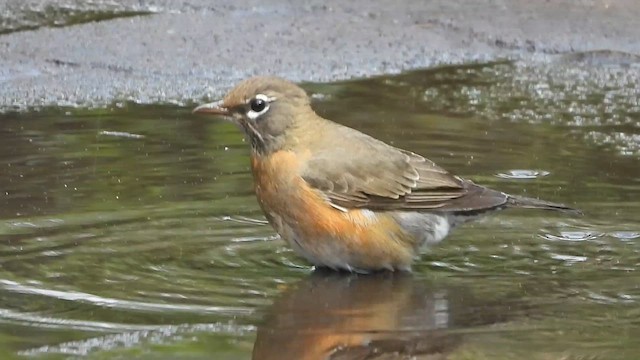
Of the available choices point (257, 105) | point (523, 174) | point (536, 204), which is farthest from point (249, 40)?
point (536, 204)

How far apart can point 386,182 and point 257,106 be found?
0.66 metres

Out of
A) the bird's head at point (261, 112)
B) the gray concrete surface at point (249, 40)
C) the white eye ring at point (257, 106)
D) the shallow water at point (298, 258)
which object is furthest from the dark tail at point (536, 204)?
the gray concrete surface at point (249, 40)

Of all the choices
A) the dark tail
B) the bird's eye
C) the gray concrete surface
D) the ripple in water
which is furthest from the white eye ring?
the gray concrete surface

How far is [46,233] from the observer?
23.5 feet

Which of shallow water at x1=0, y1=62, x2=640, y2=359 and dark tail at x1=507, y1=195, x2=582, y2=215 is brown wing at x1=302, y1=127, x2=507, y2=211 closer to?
dark tail at x1=507, y1=195, x2=582, y2=215

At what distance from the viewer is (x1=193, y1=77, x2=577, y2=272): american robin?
6.78m

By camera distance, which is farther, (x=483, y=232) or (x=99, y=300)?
(x=483, y=232)

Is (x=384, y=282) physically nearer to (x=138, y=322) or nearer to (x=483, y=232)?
(x=483, y=232)

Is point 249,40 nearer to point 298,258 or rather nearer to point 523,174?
point 523,174

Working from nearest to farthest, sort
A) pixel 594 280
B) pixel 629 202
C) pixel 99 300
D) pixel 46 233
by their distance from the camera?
pixel 99 300, pixel 594 280, pixel 46 233, pixel 629 202

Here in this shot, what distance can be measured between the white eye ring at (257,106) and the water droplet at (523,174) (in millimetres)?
1806

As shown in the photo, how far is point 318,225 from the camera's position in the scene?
22.2ft

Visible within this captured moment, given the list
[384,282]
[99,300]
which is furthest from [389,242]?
[99,300]

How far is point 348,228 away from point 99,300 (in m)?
1.23
